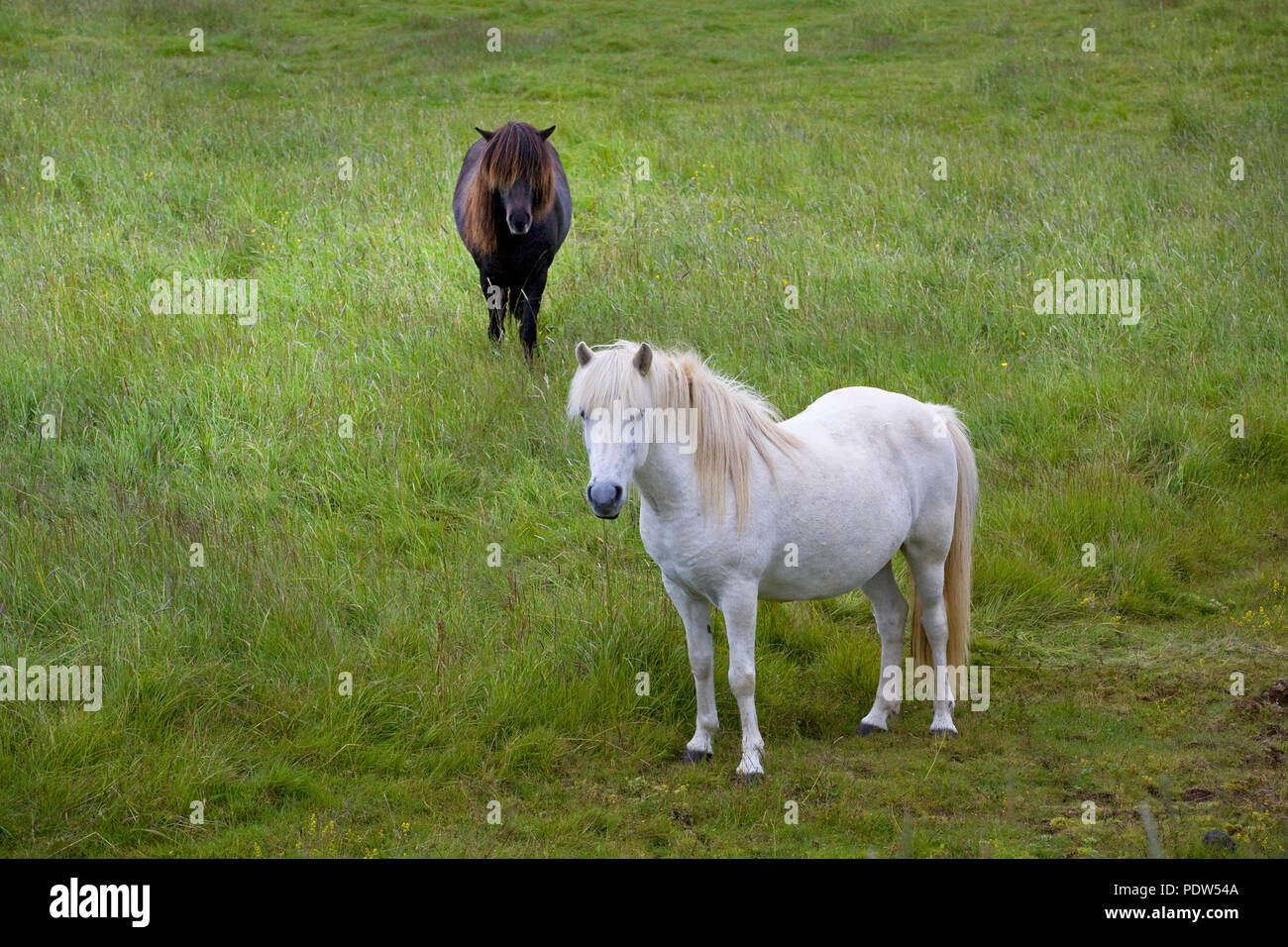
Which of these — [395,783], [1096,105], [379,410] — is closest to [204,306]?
[379,410]

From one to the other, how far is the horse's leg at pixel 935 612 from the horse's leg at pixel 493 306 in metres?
4.57

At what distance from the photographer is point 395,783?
469 centimetres

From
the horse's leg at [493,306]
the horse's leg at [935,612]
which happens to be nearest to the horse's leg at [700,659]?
the horse's leg at [935,612]

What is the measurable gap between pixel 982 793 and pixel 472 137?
458 inches

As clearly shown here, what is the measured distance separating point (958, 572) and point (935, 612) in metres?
0.25

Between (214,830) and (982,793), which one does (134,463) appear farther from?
(982,793)

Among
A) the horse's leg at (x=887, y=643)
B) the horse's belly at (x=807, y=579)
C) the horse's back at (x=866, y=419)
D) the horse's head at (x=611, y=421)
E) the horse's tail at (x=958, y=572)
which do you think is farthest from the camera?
the horse's tail at (x=958, y=572)

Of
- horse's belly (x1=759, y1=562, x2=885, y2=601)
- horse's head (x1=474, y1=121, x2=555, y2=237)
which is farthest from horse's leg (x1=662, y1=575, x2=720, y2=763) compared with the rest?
horse's head (x1=474, y1=121, x2=555, y2=237)

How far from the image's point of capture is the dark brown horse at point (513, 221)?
28.0 feet

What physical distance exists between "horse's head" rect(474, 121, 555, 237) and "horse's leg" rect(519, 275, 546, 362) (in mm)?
538

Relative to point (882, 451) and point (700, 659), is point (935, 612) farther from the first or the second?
point (700, 659)

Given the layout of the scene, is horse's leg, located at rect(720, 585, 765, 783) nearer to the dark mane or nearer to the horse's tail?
the horse's tail

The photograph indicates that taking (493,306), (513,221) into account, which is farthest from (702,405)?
(493,306)

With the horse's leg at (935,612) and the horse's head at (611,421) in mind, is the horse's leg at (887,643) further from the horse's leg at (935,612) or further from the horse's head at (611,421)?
the horse's head at (611,421)
